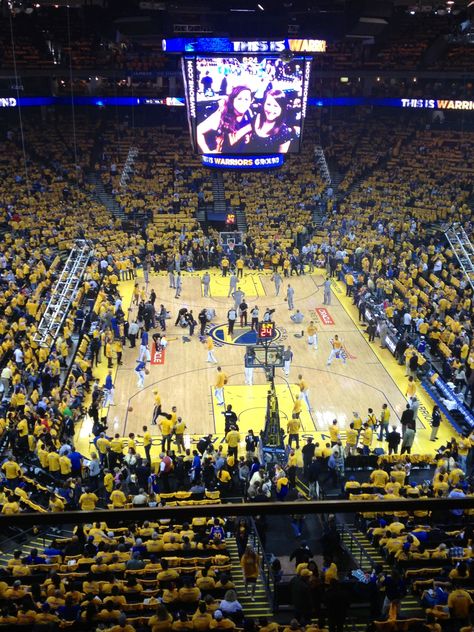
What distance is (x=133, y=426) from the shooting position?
21.0 m

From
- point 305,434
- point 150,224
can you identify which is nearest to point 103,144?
point 150,224

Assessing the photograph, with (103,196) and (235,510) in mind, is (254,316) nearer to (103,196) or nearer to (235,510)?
(103,196)

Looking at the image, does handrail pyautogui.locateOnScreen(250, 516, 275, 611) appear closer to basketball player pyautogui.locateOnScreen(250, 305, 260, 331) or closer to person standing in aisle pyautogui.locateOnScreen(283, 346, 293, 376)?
person standing in aisle pyautogui.locateOnScreen(283, 346, 293, 376)

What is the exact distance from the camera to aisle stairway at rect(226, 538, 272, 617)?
436 inches

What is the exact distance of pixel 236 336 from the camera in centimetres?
2738

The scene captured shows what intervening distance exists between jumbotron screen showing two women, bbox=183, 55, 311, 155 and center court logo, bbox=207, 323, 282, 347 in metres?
7.40

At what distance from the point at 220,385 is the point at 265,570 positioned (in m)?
8.53

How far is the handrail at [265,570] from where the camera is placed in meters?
11.8

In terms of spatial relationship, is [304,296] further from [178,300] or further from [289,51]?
[289,51]

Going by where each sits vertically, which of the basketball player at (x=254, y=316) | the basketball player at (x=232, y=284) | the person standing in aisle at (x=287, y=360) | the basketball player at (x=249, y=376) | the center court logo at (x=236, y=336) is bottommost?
the basketball player at (x=249, y=376)

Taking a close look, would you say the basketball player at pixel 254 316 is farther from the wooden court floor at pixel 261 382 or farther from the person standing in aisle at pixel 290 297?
the person standing in aisle at pixel 290 297

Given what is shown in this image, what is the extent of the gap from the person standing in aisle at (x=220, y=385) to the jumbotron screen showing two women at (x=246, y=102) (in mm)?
11922

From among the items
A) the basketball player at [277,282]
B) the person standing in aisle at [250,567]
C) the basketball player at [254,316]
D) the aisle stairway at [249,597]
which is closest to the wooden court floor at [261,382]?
the basketball player at [254,316]

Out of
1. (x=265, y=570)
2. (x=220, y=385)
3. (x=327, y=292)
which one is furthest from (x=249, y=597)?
(x=327, y=292)
